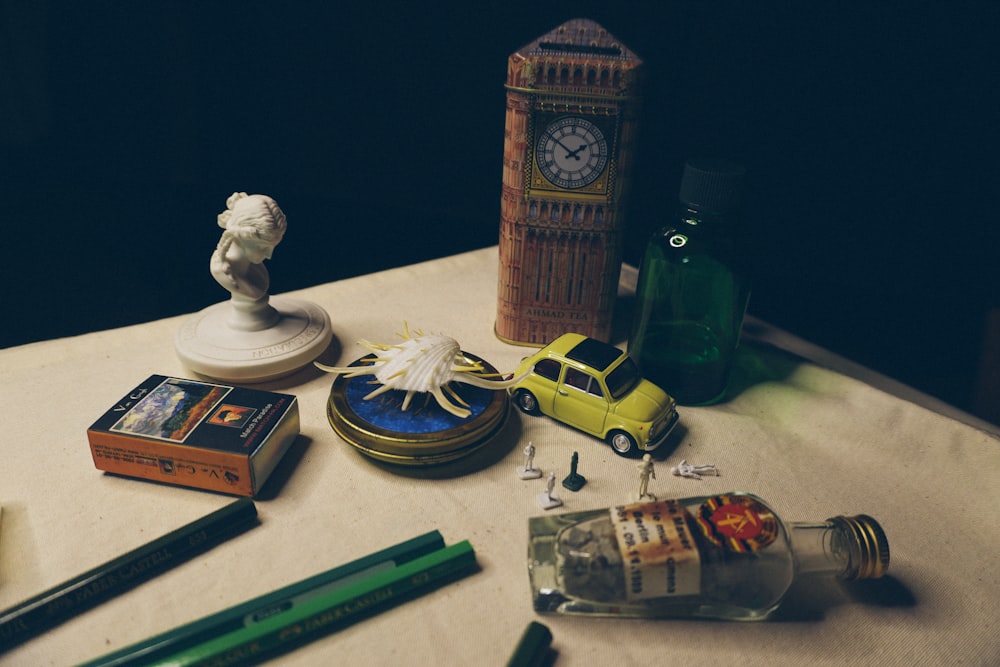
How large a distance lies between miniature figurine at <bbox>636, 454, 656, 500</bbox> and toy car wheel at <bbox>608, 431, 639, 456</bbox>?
0.05m

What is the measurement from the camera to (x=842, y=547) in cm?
94

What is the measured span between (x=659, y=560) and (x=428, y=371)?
0.43 metres

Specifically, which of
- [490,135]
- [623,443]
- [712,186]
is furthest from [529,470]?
[490,135]

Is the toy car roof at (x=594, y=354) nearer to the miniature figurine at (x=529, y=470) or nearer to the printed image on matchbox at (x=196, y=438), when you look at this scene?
the miniature figurine at (x=529, y=470)

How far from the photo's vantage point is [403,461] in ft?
3.49

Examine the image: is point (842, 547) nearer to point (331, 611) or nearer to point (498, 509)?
point (498, 509)

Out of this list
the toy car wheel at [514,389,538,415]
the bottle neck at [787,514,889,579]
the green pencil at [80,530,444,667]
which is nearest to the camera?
the green pencil at [80,530,444,667]

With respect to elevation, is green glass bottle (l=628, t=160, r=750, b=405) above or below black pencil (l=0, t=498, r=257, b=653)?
above

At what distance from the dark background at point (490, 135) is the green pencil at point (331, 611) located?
4.03 feet

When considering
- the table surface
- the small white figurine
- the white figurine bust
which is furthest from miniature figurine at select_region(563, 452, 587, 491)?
the white figurine bust

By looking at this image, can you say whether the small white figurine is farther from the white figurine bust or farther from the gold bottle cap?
the white figurine bust

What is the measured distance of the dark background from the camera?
1.58 metres

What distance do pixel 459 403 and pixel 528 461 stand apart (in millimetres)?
134

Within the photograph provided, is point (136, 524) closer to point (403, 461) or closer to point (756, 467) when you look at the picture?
point (403, 461)
